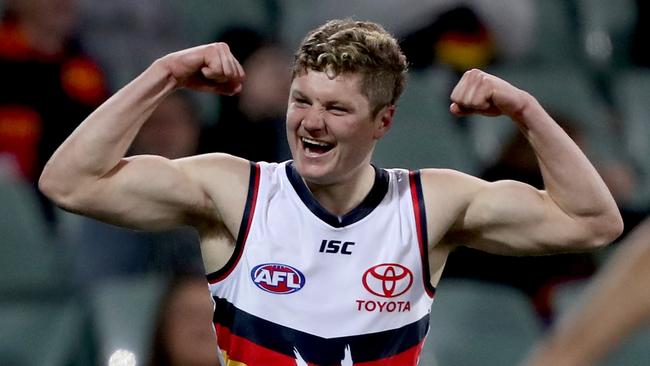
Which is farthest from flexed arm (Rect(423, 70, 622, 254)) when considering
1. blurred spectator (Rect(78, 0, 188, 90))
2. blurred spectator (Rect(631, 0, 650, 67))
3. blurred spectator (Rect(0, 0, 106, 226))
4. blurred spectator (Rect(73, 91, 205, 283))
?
blurred spectator (Rect(631, 0, 650, 67))

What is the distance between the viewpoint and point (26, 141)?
5.59 metres

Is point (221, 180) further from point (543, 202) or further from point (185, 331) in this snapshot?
point (185, 331)

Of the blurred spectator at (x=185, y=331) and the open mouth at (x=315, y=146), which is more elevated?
the open mouth at (x=315, y=146)

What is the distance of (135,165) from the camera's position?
315cm

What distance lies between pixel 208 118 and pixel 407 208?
2.93 metres

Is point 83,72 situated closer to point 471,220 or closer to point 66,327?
point 66,327

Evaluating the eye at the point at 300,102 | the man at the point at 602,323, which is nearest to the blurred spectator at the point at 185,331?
the eye at the point at 300,102

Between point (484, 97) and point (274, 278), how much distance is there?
75cm

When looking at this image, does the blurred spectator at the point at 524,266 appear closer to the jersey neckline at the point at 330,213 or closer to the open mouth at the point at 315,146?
the jersey neckline at the point at 330,213

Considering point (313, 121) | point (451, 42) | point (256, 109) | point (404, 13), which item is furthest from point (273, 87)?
point (313, 121)

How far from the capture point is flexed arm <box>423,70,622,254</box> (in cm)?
328

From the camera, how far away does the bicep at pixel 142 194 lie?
3.11m

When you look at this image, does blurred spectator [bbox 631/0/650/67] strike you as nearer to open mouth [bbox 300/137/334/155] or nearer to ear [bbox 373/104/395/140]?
ear [bbox 373/104/395/140]

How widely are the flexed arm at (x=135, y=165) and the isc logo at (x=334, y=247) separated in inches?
13.3
